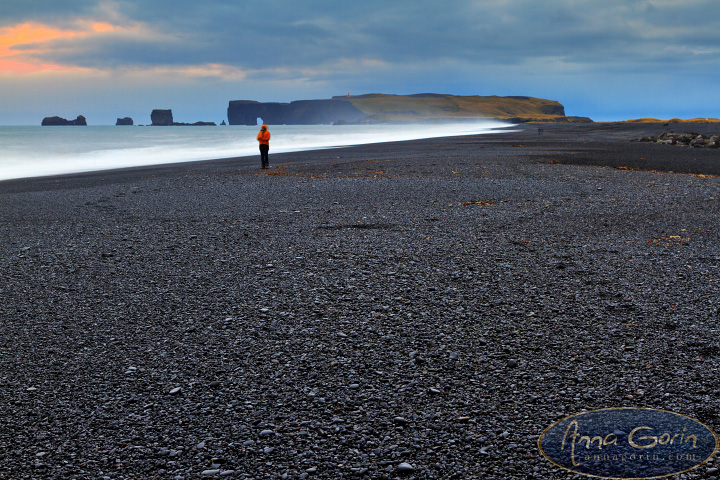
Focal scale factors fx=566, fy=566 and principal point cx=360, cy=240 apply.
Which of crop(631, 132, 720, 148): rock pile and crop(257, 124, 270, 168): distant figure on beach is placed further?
crop(631, 132, 720, 148): rock pile

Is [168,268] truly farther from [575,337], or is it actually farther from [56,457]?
[575,337]

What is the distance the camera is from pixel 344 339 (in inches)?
185
